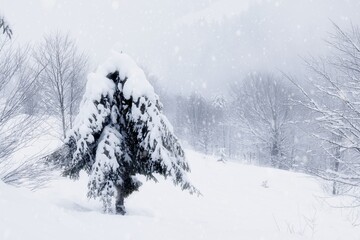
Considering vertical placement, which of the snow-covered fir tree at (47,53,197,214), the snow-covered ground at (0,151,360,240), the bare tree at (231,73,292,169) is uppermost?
the bare tree at (231,73,292,169)

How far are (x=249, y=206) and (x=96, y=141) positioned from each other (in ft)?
29.6

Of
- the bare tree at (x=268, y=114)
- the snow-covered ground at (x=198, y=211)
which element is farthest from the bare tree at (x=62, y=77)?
the bare tree at (x=268, y=114)

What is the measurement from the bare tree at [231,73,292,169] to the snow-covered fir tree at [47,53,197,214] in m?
22.7

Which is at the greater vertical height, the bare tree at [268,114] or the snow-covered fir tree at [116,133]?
the bare tree at [268,114]

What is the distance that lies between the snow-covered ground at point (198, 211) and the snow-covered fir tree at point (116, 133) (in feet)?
3.48

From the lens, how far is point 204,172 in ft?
68.5

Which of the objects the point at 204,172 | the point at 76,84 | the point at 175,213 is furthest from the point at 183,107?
the point at 175,213

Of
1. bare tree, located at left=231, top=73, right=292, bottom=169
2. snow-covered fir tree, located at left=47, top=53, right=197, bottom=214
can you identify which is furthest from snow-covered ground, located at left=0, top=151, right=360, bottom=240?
bare tree, located at left=231, top=73, right=292, bottom=169

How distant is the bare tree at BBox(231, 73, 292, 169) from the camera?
30641 millimetres

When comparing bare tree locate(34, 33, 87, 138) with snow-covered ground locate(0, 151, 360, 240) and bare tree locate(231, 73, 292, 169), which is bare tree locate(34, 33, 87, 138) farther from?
bare tree locate(231, 73, 292, 169)

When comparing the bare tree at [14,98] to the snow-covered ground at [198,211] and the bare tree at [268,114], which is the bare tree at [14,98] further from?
the bare tree at [268,114]

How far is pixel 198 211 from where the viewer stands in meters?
12.6

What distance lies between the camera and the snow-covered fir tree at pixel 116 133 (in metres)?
7.35

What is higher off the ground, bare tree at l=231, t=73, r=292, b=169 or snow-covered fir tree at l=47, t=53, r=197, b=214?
bare tree at l=231, t=73, r=292, b=169
